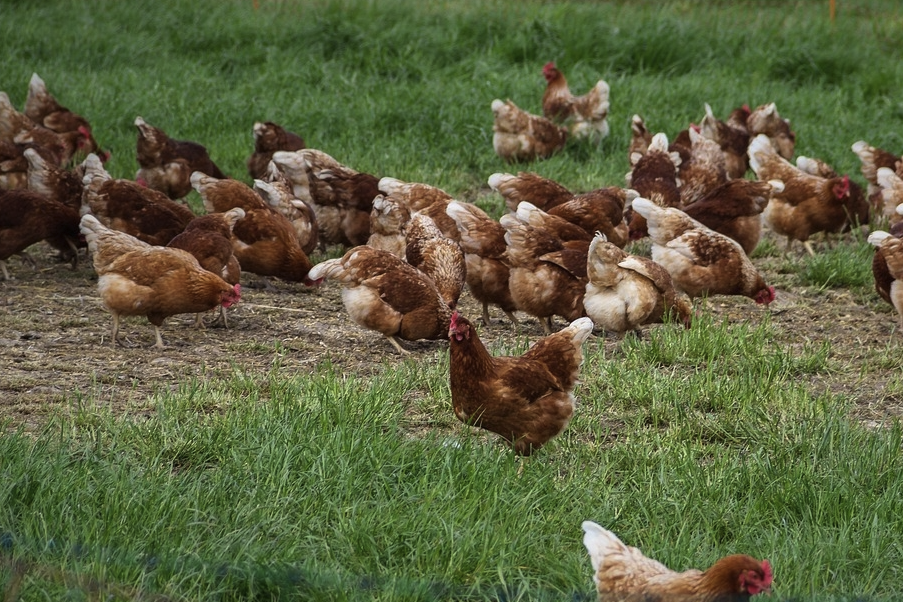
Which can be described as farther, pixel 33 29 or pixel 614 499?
pixel 33 29

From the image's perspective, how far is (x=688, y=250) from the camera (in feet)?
24.6

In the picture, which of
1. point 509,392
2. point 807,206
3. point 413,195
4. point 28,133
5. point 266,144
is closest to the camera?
point 509,392

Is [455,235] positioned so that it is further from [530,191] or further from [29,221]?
[29,221]

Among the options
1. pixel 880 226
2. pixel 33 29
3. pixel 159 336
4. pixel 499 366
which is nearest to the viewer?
pixel 499 366

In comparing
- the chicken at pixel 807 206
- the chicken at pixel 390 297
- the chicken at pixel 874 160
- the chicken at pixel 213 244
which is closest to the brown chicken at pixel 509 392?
the chicken at pixel 390 297

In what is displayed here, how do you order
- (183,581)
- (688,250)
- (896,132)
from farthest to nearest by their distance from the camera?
(896,132)
(688,250)
(183,581)

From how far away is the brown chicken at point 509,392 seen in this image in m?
4.77

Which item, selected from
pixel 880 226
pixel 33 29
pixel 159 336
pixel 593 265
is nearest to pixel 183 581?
pixel 159 336

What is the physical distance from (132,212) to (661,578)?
539cm

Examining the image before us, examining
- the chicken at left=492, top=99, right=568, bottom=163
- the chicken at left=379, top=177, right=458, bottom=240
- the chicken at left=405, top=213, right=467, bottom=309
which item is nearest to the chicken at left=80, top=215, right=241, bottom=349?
the chicken at left=405, top=213, right=467, bottom=309

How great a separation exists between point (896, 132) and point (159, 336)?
8706 millimetres

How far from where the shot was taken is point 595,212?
25.5 ft

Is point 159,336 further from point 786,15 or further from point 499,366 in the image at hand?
point 786,15

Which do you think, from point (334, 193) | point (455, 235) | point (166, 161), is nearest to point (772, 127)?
point (455, 235)
